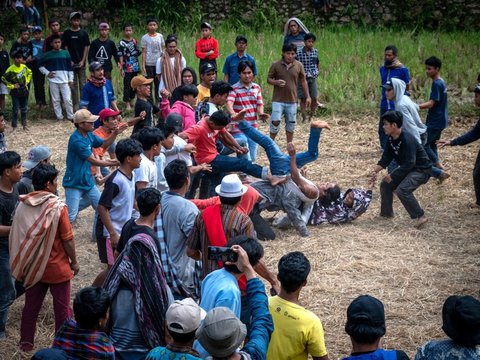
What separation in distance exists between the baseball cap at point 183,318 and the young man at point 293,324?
0.60 m

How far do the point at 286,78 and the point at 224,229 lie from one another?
20.9 ft

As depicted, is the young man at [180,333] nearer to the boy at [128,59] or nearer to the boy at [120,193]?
the boy at [120,193]

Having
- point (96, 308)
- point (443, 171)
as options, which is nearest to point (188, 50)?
point (443, 171)

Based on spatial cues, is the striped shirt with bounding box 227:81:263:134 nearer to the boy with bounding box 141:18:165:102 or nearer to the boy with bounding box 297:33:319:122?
the boy with bounding box 297:33:319:122

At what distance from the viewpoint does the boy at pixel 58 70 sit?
13516 millimetres

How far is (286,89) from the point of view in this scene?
442 inches

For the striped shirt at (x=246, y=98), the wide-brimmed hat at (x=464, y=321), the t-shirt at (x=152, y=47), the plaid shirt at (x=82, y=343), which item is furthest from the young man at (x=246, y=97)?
the wide-brimmed hat at (x=464, y=321)

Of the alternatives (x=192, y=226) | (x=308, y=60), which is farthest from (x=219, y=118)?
(x=308, y=60)

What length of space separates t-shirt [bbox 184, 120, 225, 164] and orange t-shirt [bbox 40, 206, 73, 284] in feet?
9.15

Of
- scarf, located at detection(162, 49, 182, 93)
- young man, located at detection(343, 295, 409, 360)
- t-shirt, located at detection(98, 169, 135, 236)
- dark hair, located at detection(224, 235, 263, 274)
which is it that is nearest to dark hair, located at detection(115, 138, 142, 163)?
t-shirt, located at detection(98, 169, 135, 236)

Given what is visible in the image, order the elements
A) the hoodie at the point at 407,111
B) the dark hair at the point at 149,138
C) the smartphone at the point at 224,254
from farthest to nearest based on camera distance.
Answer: the hoodie at the point at 407,111, the dark hair at the point at 149,138, the smartphone at the point at 224,254

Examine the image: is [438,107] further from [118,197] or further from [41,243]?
[41,243]

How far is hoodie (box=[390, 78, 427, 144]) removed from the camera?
9.09 meters

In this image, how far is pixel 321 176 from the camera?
10.4 m
